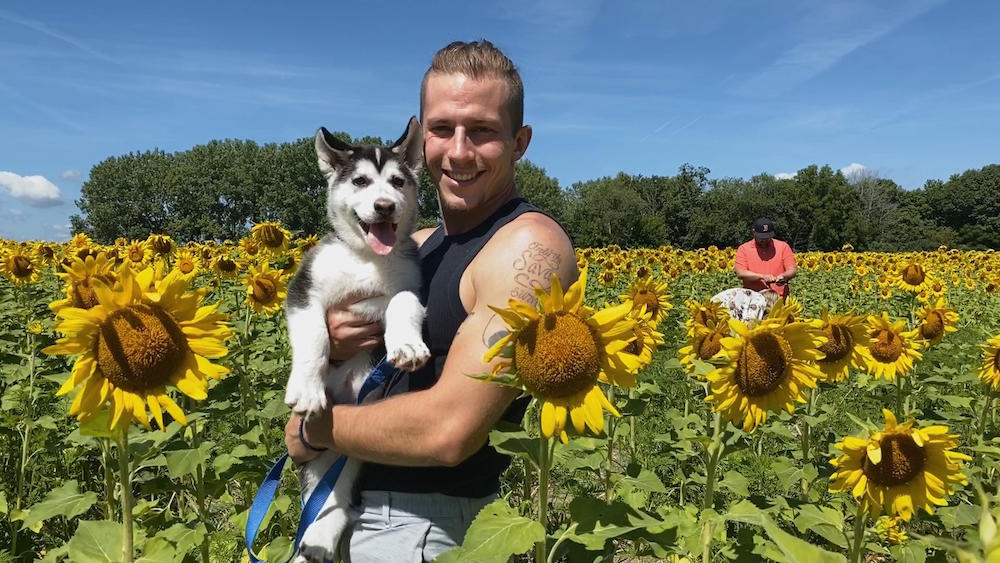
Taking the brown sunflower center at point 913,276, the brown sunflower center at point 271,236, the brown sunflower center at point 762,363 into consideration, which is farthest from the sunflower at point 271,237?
the brown sunflower center at point 913,276

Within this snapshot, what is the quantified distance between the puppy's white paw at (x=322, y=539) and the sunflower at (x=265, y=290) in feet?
9.19

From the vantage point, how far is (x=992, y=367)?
4.51 metres

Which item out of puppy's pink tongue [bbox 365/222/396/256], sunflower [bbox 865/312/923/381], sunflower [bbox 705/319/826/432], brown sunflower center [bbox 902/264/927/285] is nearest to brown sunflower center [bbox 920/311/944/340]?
sunflower [bbox 865/312/923/381]

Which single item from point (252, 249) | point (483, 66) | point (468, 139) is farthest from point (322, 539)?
point (252, 249)

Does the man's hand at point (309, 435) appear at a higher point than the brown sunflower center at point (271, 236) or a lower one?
lower

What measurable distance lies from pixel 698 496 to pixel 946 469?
2.75 m

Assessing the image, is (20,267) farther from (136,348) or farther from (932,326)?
(932,326)

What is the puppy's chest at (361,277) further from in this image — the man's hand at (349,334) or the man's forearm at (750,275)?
the man's forearm at (750,275)

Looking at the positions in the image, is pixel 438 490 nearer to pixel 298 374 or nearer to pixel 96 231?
pixel 298 374

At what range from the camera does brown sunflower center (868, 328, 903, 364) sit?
14.2 ft

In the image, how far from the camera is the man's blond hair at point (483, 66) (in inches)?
102

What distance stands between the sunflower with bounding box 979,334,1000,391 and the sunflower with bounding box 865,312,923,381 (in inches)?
23.3

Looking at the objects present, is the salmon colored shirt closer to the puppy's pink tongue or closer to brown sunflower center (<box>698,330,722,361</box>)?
brown sunflower center (<box>698,330,722,361</box>)

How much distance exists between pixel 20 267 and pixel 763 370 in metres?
7.42
